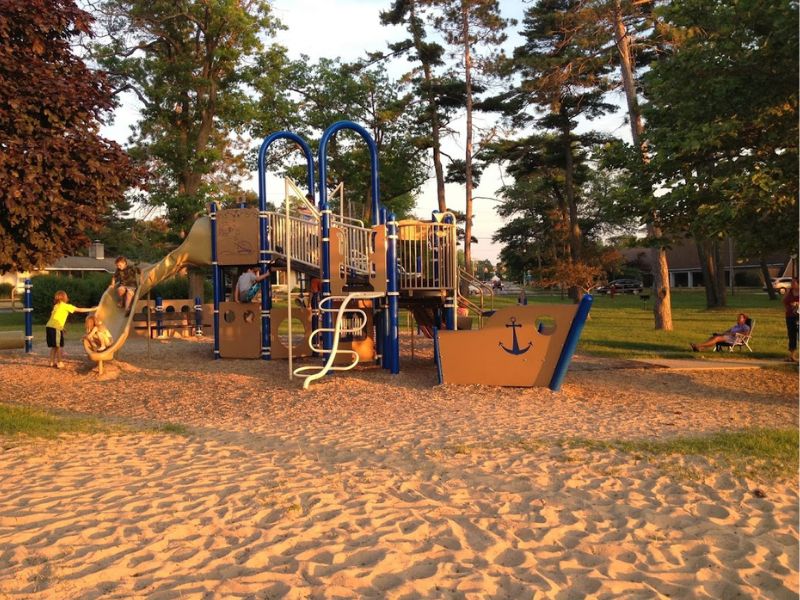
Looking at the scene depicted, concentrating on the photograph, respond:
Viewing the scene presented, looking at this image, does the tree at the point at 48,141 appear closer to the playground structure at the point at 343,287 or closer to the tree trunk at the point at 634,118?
the playground structure at the point at 343,287

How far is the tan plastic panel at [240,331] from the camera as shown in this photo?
48.2 ft

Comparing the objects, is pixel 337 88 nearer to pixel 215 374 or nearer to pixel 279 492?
pixel 215 374

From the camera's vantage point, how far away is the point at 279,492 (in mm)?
5121

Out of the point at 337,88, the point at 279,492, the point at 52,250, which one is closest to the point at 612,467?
the point at 279,492

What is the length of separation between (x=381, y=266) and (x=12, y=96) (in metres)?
6.10

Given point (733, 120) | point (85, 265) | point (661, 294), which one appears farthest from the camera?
point (85, 265)

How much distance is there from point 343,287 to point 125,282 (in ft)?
16.2

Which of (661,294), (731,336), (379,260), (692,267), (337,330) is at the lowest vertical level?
(731,336)

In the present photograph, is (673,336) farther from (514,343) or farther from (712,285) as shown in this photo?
(712,285)

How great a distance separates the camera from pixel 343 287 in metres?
12.6

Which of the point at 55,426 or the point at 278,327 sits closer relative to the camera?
the point at 55,426

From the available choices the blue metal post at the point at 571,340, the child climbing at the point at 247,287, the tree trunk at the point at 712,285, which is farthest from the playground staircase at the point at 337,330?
the tree trunk at the point at 712,285

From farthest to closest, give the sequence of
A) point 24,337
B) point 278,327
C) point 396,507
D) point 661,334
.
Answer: point 661,334
point 24,337
point 278,327
point 396,507

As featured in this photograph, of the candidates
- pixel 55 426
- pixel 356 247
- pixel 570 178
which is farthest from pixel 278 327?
pixel 570 178
